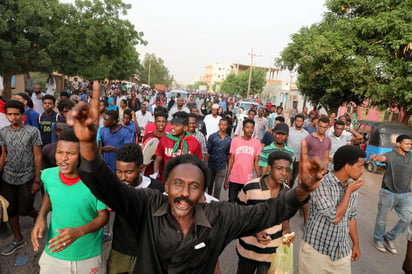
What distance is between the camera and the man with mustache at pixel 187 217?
150 cm

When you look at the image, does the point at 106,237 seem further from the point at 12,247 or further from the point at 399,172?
the point at 399,172

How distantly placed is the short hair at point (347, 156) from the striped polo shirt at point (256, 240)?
2.31ft

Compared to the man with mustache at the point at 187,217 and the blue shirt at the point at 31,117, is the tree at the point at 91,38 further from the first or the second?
the man with mustache at the point at 187,217

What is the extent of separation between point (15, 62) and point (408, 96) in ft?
51.8

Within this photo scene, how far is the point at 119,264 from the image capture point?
236 cm

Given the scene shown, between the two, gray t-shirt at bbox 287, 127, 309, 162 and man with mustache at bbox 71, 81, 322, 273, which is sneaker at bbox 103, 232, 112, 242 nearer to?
man with mustache at bbox 71, 81, 322, 273

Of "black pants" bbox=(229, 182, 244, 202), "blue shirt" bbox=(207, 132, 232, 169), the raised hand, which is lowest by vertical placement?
"black pants" bbox=(229, 182, 244, 202)

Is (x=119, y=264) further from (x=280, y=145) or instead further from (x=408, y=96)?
(x=408, y=96)

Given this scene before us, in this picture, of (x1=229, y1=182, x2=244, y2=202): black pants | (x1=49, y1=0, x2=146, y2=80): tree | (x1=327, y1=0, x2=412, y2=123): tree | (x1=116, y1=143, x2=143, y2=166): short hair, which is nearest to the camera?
(x1=116, y1=143, x2=143, y2=166): short hair

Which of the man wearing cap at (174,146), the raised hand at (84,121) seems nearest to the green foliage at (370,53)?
the man wearing cap at (174,146)

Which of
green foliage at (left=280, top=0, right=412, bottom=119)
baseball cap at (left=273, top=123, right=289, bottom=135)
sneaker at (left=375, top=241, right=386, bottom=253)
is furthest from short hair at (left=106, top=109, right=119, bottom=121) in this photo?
green foliage at (left=280, top=0, right=412, bottom=119)

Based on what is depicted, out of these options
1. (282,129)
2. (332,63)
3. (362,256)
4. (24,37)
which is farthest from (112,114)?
(24,37)

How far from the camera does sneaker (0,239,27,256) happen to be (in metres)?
3.48

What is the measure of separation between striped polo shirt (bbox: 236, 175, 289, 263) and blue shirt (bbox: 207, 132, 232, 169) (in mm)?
2342
